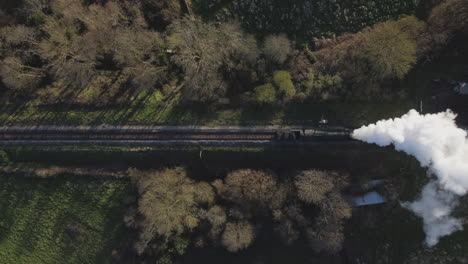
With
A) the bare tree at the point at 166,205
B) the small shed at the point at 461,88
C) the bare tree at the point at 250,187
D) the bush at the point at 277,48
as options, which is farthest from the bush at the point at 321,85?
the bare tree at the point at 166,205

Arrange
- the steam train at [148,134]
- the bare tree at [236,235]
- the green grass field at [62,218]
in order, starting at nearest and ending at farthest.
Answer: the bare tree at [236,235]
the steam train at [148,134]
the green grass field at [62,218]

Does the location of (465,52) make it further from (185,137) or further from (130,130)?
(130,130)

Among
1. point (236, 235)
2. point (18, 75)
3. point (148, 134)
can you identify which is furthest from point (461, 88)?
point (18, 75)

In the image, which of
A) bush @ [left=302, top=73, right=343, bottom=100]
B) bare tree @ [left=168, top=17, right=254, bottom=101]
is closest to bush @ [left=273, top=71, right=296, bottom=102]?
bush @ [left=302, top=73, right=343, bottom=100]

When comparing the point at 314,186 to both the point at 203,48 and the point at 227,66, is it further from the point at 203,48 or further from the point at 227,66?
the point at 203,48

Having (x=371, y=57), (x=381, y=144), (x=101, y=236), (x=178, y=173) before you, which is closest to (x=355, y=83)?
(x=371, y=57)

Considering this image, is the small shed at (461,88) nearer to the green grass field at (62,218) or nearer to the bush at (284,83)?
the bush at (284,83)
